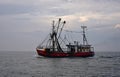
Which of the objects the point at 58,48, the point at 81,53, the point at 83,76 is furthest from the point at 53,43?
the point at 83,76

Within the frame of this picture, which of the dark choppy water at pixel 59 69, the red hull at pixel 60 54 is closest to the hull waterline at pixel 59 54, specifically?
the red hull at pixel 60 54

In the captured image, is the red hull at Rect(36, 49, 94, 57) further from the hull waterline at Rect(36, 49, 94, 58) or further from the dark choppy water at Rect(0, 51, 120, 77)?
the dark choppy water at Rect(0, 51, 120, 77)

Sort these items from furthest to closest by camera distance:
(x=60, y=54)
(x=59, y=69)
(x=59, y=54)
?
(x=60, y=54) → (x=59, y=54) → (x=59, y=69)

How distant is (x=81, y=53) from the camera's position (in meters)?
130

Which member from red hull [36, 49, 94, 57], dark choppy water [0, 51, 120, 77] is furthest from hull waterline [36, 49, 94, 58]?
dark choppy water [0, 51, 120, 77]

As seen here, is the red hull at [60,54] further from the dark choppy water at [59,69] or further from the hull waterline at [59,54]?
the dark choppy water at [59,69]

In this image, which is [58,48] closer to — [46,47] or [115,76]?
[46,47]

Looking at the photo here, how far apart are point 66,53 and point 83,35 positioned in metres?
14.1

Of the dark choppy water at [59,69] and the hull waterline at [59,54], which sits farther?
the hull waterline at [59,54]

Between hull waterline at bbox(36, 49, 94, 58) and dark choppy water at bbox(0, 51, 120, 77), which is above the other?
hull waterline at bbox(36, 49, 94, 58)

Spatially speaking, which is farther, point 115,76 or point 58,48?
point 58,48

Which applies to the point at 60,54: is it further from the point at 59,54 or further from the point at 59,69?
the point at 59,69

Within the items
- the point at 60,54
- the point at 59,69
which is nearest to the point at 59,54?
the point at 60,54

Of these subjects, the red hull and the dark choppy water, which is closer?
the dark choppy water
